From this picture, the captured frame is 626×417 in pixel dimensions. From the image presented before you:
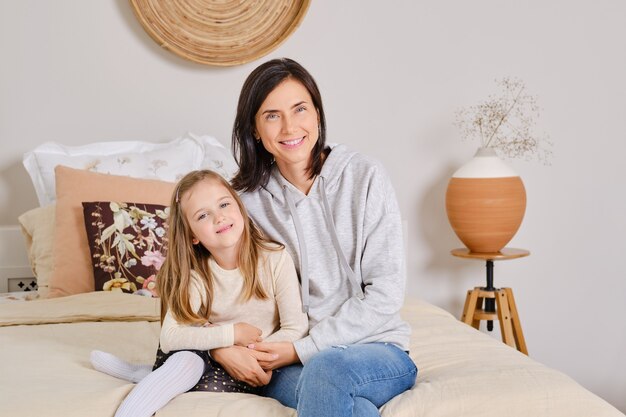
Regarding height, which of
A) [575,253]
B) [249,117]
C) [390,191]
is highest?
[249,117]

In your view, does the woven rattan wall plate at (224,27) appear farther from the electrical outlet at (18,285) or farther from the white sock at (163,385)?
the white sock at (163,385)

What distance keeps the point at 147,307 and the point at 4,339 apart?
1.29 feet

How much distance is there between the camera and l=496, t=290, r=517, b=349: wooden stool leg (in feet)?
9.57

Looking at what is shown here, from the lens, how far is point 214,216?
1.61 m

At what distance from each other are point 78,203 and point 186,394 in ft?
3.87

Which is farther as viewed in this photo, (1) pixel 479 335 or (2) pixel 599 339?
(2) pixel 599 339

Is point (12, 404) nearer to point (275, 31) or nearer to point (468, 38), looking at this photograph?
point (275, 31)

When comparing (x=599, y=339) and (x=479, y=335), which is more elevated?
(x=479, y=335)

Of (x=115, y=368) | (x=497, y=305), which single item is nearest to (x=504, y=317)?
(x=497, y=305)

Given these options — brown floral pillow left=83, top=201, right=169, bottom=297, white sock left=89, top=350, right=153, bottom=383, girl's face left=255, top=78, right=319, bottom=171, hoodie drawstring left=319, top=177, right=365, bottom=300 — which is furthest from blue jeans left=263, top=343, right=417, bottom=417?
brown floral pillow left=83, top=201, right=169, bottom=297

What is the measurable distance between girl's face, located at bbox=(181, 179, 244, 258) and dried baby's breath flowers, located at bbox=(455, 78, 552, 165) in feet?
5.98

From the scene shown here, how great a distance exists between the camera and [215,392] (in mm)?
1493

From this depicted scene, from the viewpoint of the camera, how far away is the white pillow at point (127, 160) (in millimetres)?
2701

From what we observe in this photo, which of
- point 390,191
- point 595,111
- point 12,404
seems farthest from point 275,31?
point 12,404
